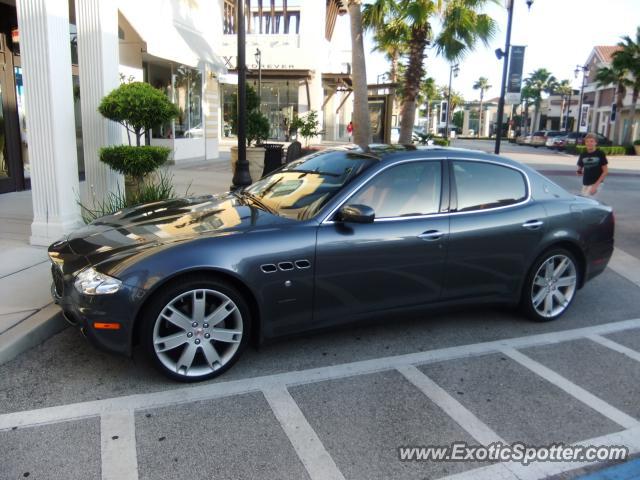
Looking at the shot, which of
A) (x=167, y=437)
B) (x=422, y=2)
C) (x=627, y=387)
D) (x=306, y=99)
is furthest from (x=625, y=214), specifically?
(x=306, y=99)

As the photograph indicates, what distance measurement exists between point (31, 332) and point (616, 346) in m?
4.77

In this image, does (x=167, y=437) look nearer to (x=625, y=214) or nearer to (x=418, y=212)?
(x=418, y=212)

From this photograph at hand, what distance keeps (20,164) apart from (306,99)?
2661 cm

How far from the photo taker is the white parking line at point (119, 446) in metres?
2.75

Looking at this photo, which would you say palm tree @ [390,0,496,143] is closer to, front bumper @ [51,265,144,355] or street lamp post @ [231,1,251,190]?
street lamp post @ [231,1,251,190]

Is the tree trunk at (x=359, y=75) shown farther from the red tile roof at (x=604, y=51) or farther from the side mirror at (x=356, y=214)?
the red tile roof at (x=604, y=51)

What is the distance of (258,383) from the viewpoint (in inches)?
146

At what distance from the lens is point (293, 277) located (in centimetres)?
375

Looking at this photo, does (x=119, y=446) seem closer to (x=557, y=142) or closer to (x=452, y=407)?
(x=452, y=407)

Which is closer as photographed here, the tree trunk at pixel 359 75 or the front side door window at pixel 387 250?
the front side door window at pixel 387 250

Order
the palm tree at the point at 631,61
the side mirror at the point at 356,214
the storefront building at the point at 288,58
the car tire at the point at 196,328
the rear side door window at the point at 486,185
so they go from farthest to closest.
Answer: the palm tree at the point at 631,61 < the storefront building at the point at 288,58 < the rear side door window at the point at 486,185 < the side mirror at the point at 356,214 < the car tire at the point at 196,328

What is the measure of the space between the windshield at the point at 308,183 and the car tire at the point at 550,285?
6.17 ft

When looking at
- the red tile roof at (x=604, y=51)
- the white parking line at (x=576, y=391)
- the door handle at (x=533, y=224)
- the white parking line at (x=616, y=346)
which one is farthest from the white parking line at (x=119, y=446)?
the red tile roof at (x=604, y=51)

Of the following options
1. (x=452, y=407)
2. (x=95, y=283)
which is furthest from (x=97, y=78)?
(x=452, y=407)
